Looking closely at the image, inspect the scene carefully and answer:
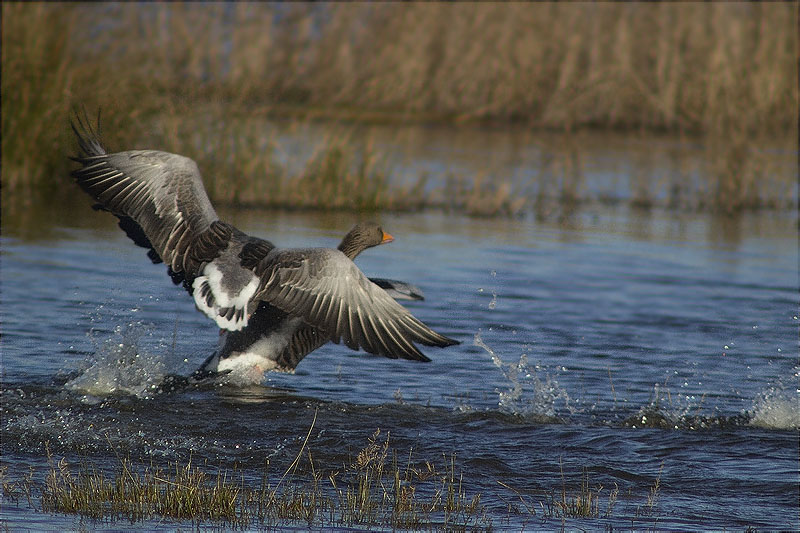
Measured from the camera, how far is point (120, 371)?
7.63 m

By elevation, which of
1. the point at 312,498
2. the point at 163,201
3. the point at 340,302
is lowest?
the point at 312,498

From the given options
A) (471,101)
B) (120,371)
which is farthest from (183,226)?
(471,101)

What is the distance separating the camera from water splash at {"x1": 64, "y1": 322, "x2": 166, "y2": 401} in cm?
746

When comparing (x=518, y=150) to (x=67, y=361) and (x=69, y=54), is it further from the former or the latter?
(x=67, y=361)

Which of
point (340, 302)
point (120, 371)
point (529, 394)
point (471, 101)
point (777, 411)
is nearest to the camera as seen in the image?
point (340, 302)

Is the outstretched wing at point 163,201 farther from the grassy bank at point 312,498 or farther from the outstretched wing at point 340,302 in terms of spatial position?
the grassy bank at point 312,498

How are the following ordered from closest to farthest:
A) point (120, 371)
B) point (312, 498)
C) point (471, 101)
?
1. point (312, 498)
2. point (120, 371)
3. point (471, 101)

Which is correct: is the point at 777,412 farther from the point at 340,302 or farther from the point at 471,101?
the point at 471,101

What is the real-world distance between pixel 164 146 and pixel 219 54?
4.71 metres

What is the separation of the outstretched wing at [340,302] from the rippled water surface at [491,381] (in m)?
0.57

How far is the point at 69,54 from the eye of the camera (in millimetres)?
13641

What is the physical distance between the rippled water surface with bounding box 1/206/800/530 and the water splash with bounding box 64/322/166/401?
14 millimetres

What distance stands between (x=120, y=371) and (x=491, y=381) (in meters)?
2.43

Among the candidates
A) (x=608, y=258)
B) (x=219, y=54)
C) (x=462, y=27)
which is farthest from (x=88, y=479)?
(x=462, y=27)
